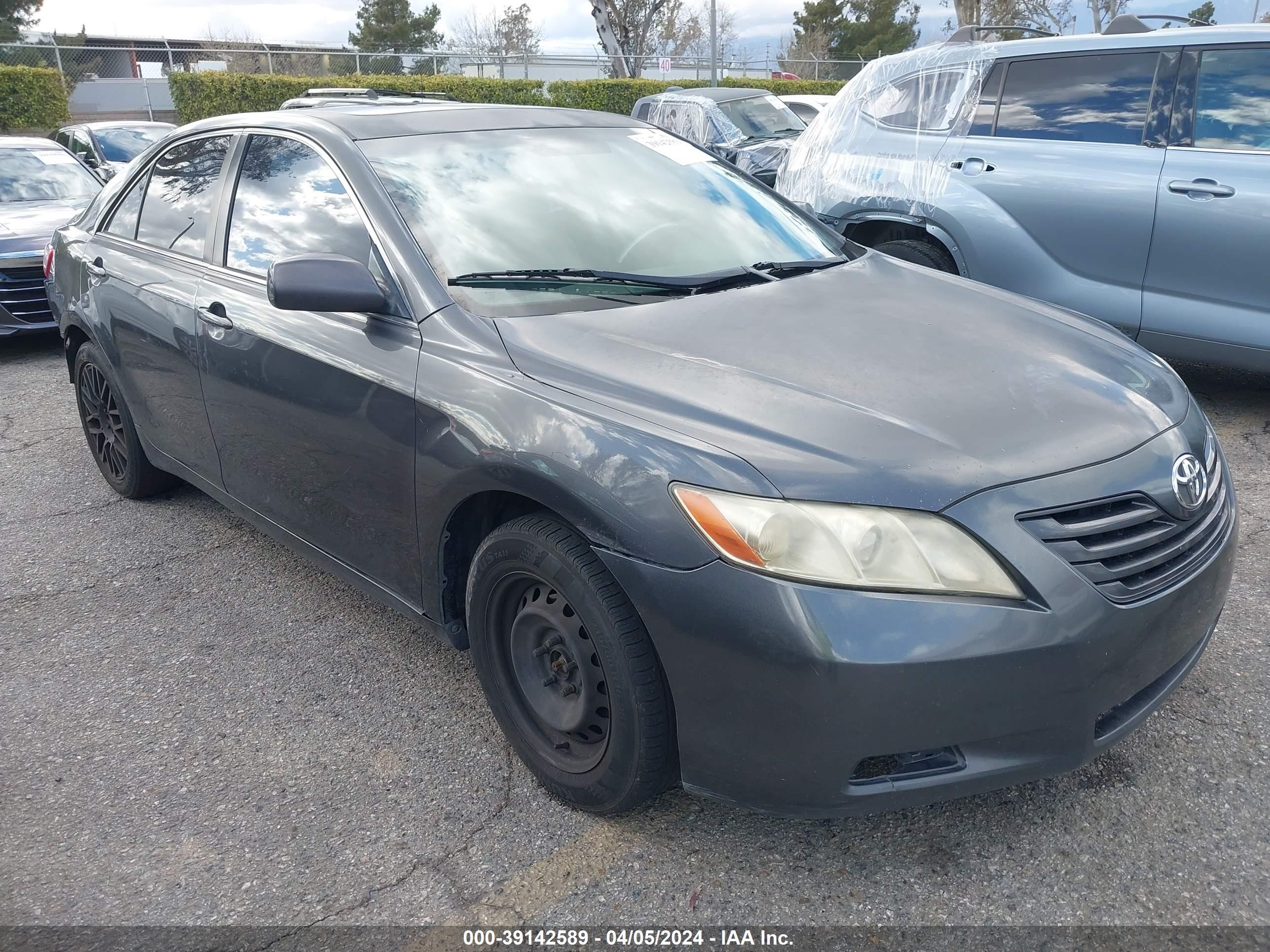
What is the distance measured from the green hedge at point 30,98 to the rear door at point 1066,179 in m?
21.4

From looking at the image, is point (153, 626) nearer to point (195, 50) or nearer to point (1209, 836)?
point (1209, 836)

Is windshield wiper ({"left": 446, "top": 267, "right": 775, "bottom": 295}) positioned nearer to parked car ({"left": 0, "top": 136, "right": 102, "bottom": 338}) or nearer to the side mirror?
the side mirror

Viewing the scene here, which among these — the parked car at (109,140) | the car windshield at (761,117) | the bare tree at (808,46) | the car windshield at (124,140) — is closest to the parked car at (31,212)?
the parked car at (109,140)

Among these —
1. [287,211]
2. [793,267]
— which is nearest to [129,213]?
[287,211]

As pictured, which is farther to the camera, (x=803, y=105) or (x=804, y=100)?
(x=804, y=100)

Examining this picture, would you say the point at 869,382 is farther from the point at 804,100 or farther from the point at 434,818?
the point at 804,100

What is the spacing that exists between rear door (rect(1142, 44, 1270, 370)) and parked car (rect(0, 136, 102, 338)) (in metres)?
6.09

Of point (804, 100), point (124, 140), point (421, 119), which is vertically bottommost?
point (124, 140)

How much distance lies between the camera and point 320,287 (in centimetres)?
264

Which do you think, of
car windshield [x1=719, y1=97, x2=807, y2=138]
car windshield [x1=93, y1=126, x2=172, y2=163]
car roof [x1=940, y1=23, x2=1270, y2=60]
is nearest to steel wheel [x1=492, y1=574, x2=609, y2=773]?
car roof [x1=940, y1=23, x2=1270, y2=60]

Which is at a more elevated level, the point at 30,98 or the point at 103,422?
the point at 30,98

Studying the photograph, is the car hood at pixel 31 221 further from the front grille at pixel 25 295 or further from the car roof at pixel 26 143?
the car roof at pixel 26 143

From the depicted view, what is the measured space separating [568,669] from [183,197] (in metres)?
2.62

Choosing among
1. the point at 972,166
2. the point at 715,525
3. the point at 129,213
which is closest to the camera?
the point at 715,525
